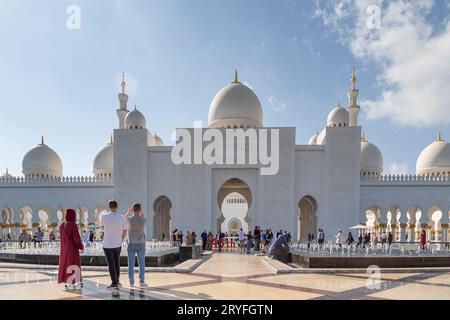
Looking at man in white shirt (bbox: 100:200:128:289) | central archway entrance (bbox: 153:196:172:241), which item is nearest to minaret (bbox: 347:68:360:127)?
central archway entrance (bbox: 153:196:172:241)

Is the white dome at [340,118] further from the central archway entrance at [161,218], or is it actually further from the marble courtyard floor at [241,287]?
the marble courtyard floor at [241,287]

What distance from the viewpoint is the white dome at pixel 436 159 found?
21.9m

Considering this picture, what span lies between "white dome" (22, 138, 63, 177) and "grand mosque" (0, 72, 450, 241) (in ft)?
9.12

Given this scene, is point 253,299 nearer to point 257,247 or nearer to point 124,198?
point 257,247

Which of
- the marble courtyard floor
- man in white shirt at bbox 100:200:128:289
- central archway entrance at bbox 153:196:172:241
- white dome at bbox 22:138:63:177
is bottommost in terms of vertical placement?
central archway entrance at bbox 153:196:172:241

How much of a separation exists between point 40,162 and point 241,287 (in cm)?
2257

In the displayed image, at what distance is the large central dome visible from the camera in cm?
1950

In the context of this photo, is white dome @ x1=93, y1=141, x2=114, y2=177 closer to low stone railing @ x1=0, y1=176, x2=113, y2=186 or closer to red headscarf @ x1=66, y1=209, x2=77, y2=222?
low stone railing @ x1=0, y1=176, x2=113, y2=186

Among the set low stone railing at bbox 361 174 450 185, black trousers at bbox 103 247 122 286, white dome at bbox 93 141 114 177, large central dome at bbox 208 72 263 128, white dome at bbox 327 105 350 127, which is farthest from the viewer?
white dome at bbox 93 141 114 177

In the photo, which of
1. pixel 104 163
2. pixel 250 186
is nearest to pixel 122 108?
pixel 104 163

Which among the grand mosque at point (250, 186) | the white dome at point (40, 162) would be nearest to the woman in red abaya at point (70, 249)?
the grand mosque at point (250, 186)

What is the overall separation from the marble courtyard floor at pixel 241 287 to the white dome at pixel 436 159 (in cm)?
1893
